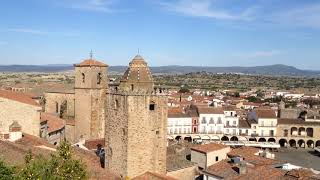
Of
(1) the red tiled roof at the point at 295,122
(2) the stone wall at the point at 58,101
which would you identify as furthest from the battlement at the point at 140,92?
(1) the red tiled roof at the point at 295,122

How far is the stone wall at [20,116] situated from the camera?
99.0 ft

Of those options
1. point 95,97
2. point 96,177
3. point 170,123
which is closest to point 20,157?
point 96,177

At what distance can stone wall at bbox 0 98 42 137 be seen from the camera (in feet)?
99.0

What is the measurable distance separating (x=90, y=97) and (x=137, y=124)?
59.8 feet

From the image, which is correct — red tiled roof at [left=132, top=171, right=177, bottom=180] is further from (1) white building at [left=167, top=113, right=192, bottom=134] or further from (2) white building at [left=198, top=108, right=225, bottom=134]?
(2) white building at [left=198, top=108, right=225, bottom=134]

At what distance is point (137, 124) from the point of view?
23859mm

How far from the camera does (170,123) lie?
6981 centimetres

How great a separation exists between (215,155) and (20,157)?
1684cm

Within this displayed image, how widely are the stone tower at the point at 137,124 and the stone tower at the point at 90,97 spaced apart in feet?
54.2

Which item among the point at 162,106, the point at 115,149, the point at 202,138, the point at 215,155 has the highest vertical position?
the point at 162,106

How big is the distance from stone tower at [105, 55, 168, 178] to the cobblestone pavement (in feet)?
108

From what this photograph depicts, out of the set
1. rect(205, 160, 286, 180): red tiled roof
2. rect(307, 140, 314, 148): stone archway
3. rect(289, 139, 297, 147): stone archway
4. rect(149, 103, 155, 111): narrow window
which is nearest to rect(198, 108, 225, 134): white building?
rect(289, 139, 297, 147): stone archway

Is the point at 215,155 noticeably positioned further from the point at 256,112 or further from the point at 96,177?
the point at 256,112

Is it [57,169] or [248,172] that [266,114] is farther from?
[57,169]
